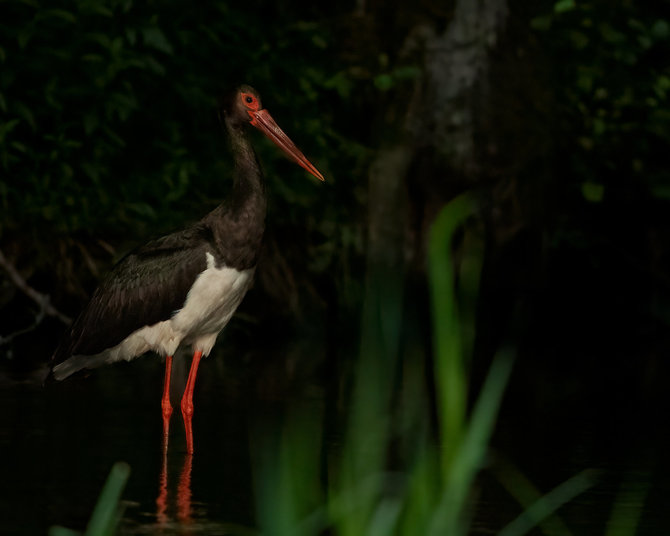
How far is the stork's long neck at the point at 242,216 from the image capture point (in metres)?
7.45

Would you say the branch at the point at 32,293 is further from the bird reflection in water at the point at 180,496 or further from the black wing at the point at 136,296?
the bird reflection in water at the point at 180,496

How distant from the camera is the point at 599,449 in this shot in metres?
7.13

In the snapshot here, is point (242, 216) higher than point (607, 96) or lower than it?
higher

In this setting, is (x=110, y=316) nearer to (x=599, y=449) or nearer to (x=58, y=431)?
(x=58, y=431)

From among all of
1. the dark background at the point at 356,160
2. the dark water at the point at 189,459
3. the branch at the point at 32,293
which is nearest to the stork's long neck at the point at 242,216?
the dark water at the point at 189,459

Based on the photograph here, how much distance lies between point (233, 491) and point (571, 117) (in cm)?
765

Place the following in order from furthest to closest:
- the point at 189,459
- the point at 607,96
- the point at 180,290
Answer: the point at 607,96
the point at 180,290
the point at 189,459

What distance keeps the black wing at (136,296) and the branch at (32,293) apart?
7.74 ft

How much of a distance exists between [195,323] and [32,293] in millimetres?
2914

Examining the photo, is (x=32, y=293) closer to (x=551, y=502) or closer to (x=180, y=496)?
(x=180, y=496)

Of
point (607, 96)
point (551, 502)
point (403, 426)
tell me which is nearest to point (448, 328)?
point (403, 426)

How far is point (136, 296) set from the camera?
303 inches

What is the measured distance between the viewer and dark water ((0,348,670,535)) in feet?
18.3

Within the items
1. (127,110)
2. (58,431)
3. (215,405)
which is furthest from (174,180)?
(58,431)
